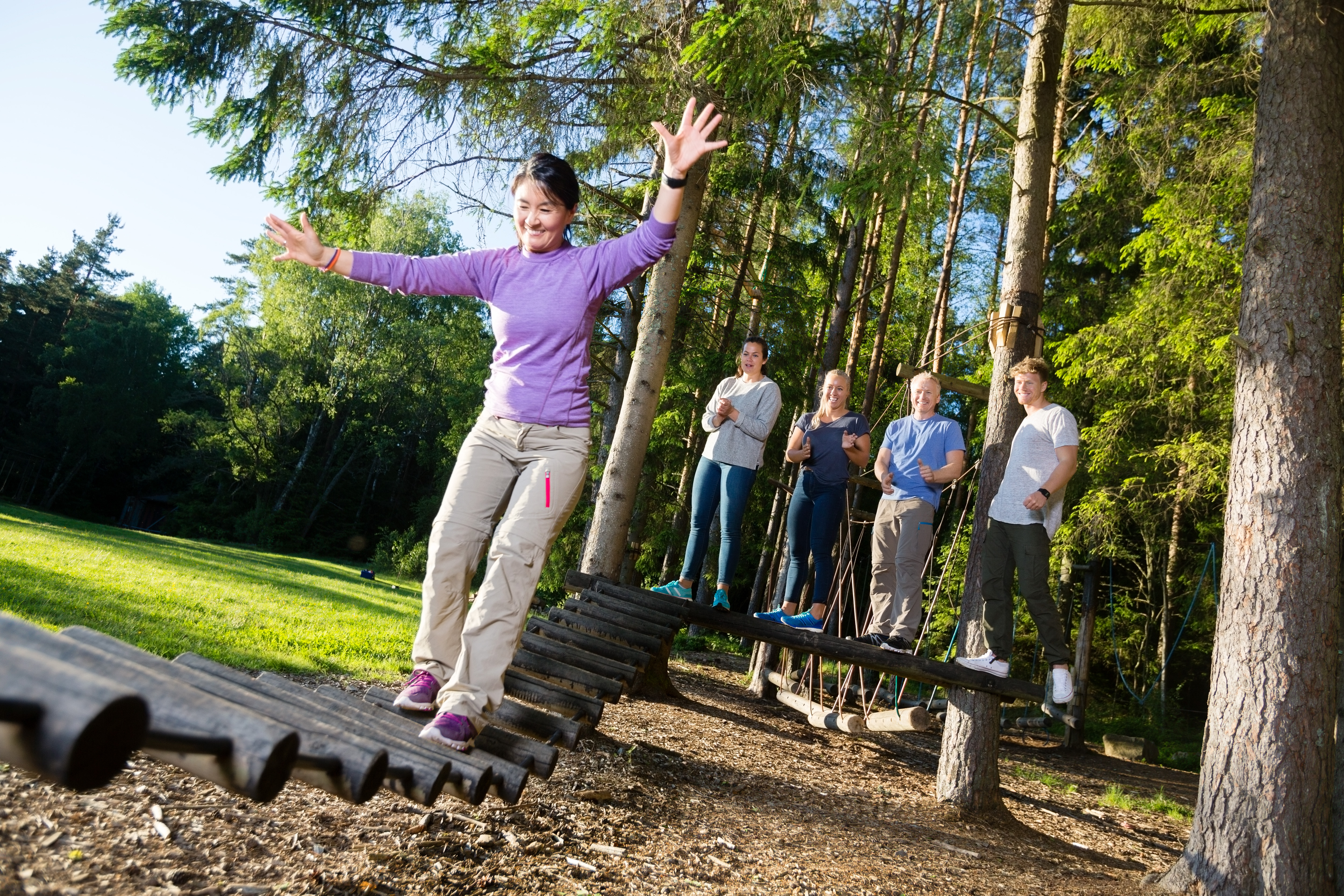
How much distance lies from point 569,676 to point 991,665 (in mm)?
2680

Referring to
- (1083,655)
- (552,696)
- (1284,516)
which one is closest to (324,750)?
(552,696)

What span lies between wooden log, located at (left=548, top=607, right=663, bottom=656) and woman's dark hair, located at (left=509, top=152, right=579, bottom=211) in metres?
3.35

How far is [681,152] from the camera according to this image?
3240 mm

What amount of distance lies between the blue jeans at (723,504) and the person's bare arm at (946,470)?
1187 millimetres

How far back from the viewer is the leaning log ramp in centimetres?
146

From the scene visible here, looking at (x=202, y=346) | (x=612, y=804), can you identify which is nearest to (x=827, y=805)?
(x=612, y=804)

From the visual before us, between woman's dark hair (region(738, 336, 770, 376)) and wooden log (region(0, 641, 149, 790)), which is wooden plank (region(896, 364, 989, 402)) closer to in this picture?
woman's dark hair (region(738, 336, 770, 376))

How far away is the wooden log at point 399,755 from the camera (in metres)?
2.59

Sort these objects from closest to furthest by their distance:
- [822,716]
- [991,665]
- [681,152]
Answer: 1. [681,152]
2. [991,665]
3. [822,716]

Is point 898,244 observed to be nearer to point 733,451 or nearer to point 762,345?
point 762,345

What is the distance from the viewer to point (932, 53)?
1342cm

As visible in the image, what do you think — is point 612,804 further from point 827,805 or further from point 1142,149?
point 1142,149

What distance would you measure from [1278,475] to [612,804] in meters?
4.01

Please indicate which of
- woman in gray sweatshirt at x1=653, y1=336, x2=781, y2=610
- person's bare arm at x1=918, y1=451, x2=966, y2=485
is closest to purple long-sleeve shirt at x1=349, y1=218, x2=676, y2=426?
woman in gray sweatshirt at x1=653, y1=336, x2=781, y2=610
